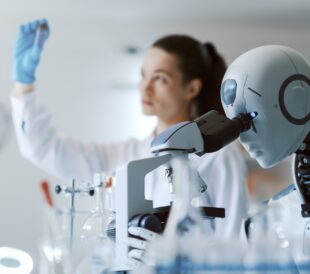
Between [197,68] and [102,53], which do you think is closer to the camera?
[197,68]

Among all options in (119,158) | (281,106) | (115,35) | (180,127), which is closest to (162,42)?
(119,158)

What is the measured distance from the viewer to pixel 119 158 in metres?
1.71

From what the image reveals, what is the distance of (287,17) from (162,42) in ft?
4.40

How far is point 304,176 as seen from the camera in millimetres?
864

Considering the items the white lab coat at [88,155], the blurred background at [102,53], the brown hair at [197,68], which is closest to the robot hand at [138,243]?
the white lab coat at [88,155]

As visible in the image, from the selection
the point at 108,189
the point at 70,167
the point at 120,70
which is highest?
the point at 120,70

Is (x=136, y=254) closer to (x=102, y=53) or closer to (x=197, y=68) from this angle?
(x=197, y=68)

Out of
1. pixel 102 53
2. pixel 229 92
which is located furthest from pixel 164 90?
pixel 102 53

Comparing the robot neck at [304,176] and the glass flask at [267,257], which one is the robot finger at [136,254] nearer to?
the glass flask at [267,257]

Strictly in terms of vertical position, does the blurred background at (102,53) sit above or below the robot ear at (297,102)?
above

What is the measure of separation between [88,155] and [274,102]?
990mm

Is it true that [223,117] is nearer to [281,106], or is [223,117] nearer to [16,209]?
[281,106]

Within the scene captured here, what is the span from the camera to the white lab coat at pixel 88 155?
1393 mm

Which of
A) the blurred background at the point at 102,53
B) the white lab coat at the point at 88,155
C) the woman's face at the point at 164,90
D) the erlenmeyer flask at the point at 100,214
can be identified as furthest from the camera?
the blurred background at the point at 102,53
